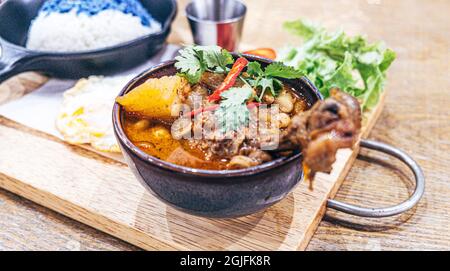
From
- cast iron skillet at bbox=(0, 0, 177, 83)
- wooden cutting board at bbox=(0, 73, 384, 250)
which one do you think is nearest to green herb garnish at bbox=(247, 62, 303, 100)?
wooden cutting board at bbox=(0, 73, 384, 250)

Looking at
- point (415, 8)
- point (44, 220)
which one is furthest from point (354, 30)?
point (44, 220)

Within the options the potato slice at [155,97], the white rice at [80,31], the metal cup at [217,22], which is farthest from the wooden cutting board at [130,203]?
the metal cup at [217,22]

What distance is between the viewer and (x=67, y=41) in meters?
2.87

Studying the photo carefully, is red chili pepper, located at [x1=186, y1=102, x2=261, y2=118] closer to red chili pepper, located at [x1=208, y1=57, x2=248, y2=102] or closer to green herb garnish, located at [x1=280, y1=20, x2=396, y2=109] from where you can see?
red chili pepper, located at [x1=208, y1=57, x2=248, y2=102]

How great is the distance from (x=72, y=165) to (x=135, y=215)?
500 mm

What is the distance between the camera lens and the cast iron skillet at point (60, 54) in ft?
8.25

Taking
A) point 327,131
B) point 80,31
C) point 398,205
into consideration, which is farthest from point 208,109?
point 80,31

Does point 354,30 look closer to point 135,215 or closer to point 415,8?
point 415,8

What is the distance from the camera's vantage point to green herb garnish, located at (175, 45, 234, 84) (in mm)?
1726

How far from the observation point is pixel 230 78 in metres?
1.72

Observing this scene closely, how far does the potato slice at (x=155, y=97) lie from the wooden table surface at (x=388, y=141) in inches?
23.9

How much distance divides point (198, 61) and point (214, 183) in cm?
56

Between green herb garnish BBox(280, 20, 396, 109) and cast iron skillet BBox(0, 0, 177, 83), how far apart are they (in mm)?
901

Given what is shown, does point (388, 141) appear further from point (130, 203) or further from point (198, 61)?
point (130, 203)
